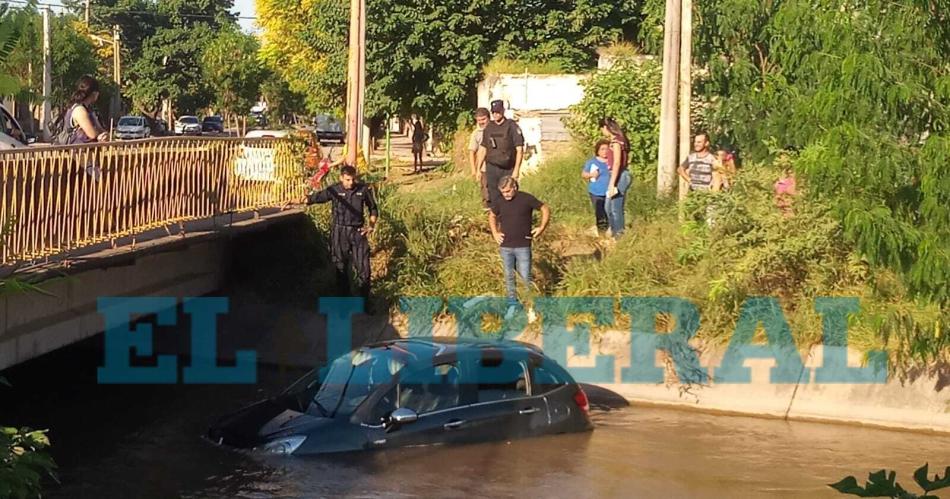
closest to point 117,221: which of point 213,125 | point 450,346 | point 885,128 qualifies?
point 450,346

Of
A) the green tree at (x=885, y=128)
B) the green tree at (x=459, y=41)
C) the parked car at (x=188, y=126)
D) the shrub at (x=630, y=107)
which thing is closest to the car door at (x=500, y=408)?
the green tree at (x=885, y=128)

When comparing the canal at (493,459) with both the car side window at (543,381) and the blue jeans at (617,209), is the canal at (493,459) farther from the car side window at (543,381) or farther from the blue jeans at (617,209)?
the blue jeans at (617,209)

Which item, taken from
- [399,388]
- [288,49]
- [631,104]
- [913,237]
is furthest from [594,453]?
[288,49]

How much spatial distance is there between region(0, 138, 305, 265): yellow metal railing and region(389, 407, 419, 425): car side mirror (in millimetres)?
3167

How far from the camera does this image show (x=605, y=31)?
30188mm

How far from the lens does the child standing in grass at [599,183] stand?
18438 mm

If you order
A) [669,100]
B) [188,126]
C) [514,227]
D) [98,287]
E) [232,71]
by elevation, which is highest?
[232,71]

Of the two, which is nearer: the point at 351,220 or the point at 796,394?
the point at 796,394

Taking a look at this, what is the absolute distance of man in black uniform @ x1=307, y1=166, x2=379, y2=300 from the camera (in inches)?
650

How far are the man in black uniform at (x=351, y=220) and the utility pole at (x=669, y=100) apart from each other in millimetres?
4561

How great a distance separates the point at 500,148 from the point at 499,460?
21.6 feet

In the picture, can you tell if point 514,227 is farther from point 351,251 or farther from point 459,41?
point 459,41

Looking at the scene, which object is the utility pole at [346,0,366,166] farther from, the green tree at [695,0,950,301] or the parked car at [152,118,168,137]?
the parked car at [152,118,168,137]

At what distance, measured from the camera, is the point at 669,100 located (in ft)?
61.8
